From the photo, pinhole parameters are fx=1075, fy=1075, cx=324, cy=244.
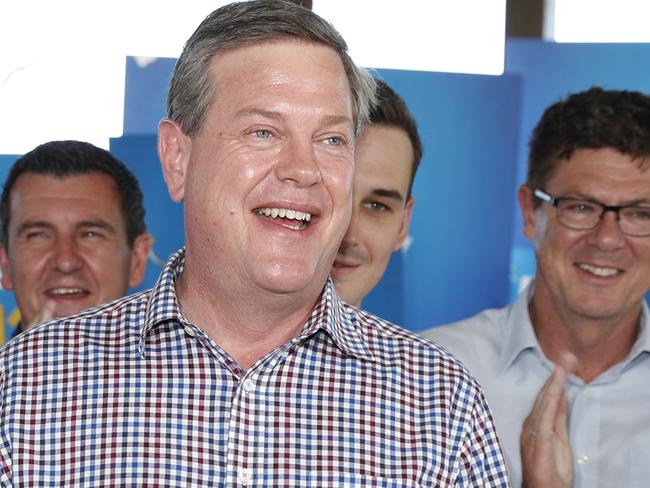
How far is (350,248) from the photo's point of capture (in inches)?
112

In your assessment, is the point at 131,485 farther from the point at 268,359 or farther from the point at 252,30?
the point at 252,30

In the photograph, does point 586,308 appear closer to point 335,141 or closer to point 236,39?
point 335,141

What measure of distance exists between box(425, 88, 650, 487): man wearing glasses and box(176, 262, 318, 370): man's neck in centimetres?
114

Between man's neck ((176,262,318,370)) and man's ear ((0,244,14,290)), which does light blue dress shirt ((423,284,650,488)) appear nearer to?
man's neck ((176,262,318,370))

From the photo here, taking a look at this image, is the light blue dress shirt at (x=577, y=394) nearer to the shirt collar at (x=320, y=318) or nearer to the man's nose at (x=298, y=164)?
the shirt collar at (x=320, y=318)

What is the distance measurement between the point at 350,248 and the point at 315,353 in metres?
0.99

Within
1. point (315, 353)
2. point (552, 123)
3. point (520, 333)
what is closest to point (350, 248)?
point (520, 333)

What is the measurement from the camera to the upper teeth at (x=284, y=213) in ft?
5.94

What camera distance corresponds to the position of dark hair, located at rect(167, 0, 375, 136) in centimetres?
188

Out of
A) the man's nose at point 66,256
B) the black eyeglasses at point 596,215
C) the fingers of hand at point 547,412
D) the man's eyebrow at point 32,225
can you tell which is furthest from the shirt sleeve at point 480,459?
the man's eyebrow at point 32,225

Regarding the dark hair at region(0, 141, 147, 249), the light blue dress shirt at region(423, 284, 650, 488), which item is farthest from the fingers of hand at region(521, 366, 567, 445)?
the dark hair at region(0, 141, 147, 249)

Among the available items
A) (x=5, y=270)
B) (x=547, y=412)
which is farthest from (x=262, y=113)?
(x=5, y=270)

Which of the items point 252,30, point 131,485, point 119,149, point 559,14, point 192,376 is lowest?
point 131,485

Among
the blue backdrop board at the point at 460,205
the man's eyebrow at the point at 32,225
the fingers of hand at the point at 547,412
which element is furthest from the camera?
the blue backdrop board at the point at 460,205
